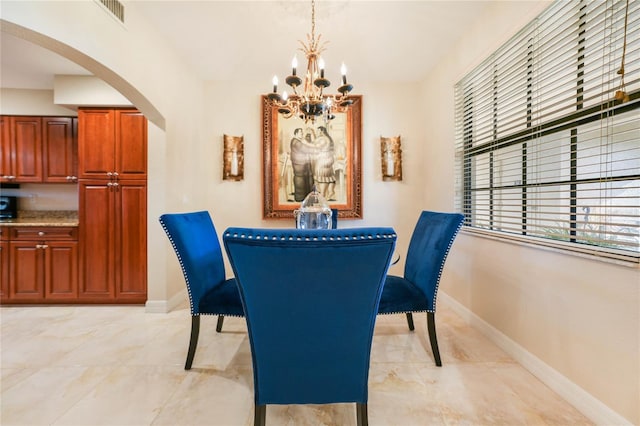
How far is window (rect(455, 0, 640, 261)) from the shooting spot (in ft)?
4.34

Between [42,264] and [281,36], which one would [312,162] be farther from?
[42,264]

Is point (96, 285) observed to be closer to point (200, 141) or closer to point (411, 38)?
point (200, 141)

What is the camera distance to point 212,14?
2.37 meters

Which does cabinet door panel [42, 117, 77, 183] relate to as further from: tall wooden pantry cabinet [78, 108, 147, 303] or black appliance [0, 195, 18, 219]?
black appliance [0, 195, 18, 219]

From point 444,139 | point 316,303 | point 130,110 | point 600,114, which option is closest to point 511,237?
point 600,114

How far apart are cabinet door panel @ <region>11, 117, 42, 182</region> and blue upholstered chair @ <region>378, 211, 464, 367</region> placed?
13.3ft

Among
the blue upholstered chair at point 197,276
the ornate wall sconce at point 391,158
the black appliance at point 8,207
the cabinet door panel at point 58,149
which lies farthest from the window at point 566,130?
the black appliance at point 8,207

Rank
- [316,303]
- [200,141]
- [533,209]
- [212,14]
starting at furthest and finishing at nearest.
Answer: [200,141], [212,14], [533,209], [316,303]

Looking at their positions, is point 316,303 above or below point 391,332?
above

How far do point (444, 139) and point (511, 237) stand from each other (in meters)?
1.43

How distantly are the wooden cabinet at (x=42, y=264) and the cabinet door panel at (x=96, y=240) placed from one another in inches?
4.5

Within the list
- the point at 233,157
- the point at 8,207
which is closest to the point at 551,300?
the point at 233,157

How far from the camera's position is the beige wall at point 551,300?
1.29 meters

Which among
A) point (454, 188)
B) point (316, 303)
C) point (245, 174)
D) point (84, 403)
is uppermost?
point (245, 174)
